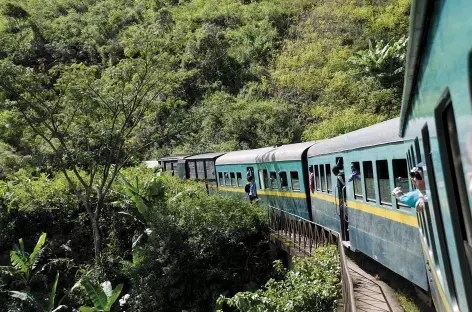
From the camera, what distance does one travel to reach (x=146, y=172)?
27.0 m

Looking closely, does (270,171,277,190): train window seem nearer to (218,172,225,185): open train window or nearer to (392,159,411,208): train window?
(218,172,225,185): open train window

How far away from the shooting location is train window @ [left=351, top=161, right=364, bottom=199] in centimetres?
960

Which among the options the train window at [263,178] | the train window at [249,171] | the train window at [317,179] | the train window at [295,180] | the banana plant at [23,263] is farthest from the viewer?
the train window at [249,171]

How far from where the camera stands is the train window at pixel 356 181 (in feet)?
31.5

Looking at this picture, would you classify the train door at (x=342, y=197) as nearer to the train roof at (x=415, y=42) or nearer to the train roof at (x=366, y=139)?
the train roof at (x=366, y=139)

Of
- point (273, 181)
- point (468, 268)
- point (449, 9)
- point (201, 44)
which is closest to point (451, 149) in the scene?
point (468, 268)

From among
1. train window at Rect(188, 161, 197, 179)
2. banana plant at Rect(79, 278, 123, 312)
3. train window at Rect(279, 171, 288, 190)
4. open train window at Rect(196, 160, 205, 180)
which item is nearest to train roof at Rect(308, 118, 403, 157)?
train window at Rect(279, 171, 288, 190)

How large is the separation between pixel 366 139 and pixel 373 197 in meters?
0.94

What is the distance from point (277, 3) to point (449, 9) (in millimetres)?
52825

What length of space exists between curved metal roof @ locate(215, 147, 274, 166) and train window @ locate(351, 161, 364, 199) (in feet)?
26.8

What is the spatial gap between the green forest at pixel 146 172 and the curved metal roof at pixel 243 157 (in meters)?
1.79

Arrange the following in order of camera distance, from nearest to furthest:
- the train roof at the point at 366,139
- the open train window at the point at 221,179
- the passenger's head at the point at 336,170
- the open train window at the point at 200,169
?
the train roof at the point at 366,139 → the passenger's head at the point at 336,170 → the open train window at the point at 221,179 → the open train window at the point at 200,169

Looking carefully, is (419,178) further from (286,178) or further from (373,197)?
(286,178)

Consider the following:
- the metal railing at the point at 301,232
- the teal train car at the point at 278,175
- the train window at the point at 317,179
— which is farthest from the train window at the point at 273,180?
the train window at the point at 317,179
